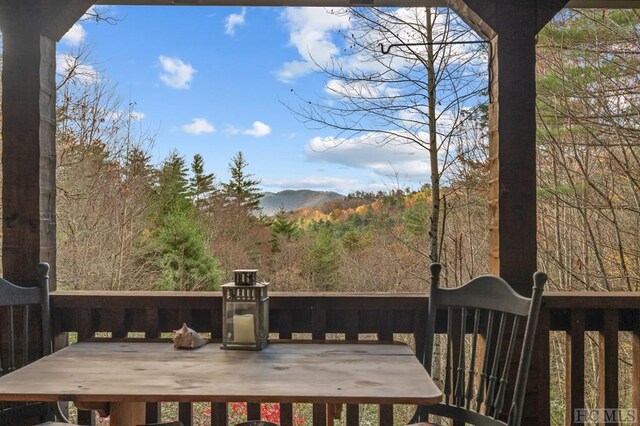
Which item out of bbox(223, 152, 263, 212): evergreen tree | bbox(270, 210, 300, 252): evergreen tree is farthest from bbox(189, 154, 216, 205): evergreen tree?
bbox(270, 210, 300, 252): evergreen tree

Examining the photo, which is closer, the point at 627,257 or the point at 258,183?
the point at 627,257

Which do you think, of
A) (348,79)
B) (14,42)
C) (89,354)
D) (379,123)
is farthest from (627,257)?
(14,42)

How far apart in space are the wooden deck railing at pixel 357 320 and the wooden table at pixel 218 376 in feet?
0.71

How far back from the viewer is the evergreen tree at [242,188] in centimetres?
739

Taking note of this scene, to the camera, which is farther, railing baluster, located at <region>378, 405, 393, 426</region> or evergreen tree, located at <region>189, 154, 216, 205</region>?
evergreen tree, located at <region>189, 154, 216, 205</region>

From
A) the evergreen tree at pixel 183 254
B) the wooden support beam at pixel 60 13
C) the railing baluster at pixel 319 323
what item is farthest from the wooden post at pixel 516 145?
the evergreen tree at pixel 183 254

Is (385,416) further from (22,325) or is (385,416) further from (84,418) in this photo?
(22,325)

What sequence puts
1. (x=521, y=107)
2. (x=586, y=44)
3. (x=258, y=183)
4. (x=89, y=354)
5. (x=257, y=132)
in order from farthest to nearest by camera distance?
(x=257, y=132) → (x=258, y=183) → (x=586, y=44) → (x=521, y=107) → (x=89, y=354)

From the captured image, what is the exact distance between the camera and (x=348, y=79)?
4520 millimetres

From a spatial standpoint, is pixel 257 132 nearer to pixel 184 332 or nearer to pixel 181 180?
pixel 181 180

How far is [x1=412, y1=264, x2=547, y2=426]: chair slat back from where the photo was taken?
163cm

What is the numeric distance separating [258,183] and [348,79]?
3.32 metres

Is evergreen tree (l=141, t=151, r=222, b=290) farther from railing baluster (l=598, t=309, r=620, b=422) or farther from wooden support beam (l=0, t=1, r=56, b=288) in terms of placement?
railing baluster (l=598, t=309, r=620, b=422)

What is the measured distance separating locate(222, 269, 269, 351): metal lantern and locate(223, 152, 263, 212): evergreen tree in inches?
218
